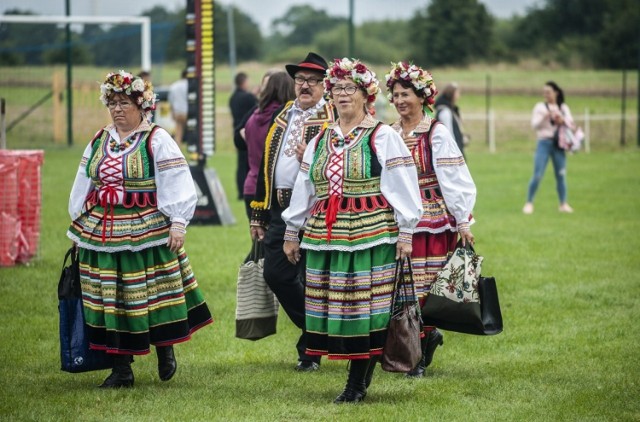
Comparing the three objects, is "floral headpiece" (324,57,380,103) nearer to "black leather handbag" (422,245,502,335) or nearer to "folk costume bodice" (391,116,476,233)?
"folk costume bodice" (391,116,476,233)

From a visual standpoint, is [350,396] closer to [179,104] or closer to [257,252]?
[257,252]

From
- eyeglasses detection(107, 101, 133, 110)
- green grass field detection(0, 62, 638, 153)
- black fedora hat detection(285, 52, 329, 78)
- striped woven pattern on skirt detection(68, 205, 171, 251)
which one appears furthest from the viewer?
green grass field detection(0, 62, 638, 153)

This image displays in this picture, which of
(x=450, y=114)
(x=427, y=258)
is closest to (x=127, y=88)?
(x=427, y=258)

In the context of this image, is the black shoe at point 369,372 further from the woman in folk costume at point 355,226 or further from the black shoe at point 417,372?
the black shoe at point 417,372

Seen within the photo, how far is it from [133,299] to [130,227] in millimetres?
417

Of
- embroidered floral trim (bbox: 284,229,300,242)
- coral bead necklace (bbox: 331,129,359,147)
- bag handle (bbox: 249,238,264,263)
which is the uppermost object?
coral bead necklace (bbox: 331,129,359,147)

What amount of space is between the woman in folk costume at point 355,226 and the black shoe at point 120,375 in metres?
1.19

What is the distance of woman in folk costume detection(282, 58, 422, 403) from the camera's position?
6383mm

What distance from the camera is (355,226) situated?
6379 mm

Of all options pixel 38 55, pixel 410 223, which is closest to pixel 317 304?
pixel 410 223

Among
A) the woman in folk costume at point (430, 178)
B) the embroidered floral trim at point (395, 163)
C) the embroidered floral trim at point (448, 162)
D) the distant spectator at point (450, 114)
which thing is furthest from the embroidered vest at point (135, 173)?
the distant spectator at point (450, 114)

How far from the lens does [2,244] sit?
37.0 ft

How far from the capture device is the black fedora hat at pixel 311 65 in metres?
7.19

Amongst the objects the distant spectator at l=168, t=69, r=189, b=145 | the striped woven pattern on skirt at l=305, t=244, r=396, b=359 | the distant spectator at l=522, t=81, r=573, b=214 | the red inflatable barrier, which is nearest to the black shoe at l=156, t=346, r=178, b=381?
the striped woven pattern on skirt at l=305, t=244, r=396, b=359
